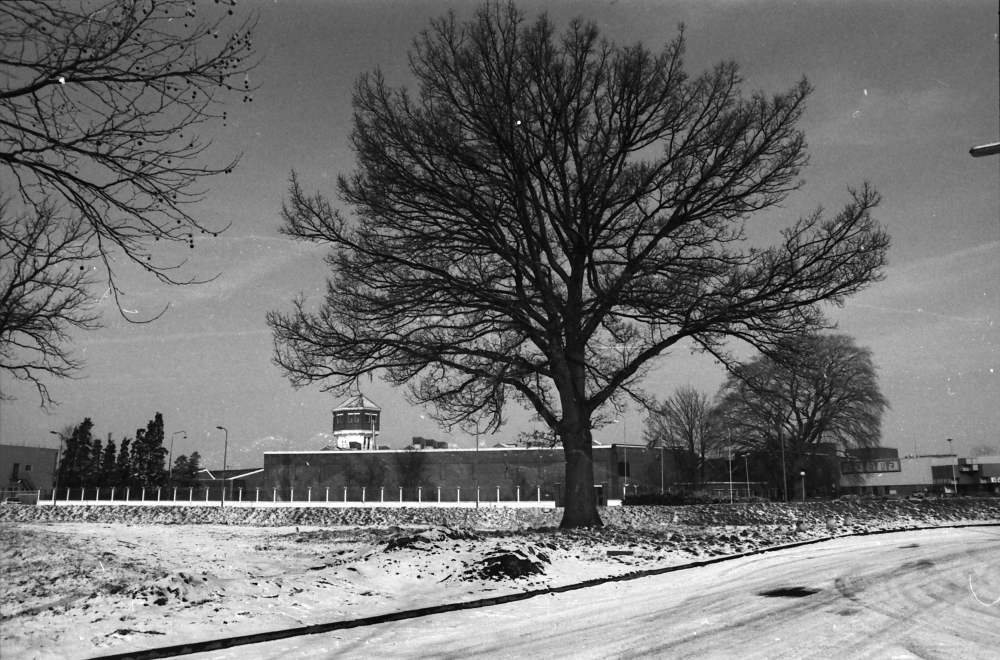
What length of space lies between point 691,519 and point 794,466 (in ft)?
116

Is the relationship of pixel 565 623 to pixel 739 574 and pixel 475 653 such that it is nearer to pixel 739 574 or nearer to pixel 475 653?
pixel 475 653

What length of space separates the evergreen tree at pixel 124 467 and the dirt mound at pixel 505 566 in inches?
2788

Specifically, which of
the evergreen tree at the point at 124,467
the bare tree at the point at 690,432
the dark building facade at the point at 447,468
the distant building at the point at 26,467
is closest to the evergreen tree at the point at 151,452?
the evergreen tree at the point at 124,467

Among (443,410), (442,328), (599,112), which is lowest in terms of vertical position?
(443,410)

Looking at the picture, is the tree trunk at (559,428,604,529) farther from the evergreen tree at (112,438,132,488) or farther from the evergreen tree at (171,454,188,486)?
the evergreen tree at (171,454,188,486)

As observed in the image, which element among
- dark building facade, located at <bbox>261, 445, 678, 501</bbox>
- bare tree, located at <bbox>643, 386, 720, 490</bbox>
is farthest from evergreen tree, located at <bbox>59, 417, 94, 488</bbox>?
bare tree, located at <bbox>643, 386, 720, 490</bbox>

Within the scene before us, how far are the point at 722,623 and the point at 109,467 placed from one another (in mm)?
87419

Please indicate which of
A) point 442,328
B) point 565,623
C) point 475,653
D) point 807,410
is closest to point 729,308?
point 442,328

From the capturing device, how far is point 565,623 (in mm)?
8461

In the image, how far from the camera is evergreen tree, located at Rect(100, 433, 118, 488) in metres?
76.5

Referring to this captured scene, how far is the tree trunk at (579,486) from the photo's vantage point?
18547 mm

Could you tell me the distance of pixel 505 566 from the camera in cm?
1127

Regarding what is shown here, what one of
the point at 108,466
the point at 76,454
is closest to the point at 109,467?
the point at 108,466

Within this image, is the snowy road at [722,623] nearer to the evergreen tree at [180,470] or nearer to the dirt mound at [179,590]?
the dirt mound at [179,590]
